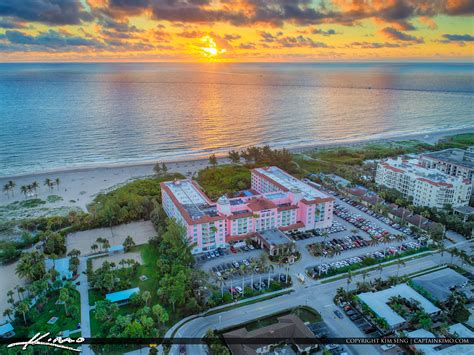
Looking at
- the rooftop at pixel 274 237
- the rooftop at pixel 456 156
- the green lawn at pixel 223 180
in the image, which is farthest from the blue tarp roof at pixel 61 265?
the rooftop at pixel 456 156

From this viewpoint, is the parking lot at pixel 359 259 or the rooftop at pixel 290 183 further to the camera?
the rooftop at pixel 290 183

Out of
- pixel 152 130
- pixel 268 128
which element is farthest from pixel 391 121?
pixel 152 130

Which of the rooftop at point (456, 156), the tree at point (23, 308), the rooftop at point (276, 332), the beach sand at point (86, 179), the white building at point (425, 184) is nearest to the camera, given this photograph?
the rooftop at point (276, 332)

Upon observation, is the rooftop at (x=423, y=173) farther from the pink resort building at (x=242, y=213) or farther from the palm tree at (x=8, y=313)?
the palm tree at (x=8, y=313)

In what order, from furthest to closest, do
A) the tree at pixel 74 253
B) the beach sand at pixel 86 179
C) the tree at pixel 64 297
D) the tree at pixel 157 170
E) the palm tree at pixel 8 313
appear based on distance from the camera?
1. the tree at pixel 157 170
2. the beach sand at pixel 86 179
3. the tree at pixel 74 253
4. the tree at pixel 64 297
5. the palm tree at pixel 8 313

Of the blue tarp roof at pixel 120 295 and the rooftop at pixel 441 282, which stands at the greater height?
the rooftop at pixel 441 282

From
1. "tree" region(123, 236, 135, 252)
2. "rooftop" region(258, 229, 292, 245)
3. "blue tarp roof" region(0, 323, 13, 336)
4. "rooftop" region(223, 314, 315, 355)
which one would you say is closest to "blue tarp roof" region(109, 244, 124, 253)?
"tree" region(123, 236, 135, 252)

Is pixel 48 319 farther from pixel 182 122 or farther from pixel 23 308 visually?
pixel 182 122

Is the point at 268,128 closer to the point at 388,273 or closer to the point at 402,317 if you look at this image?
the point at 388,273
